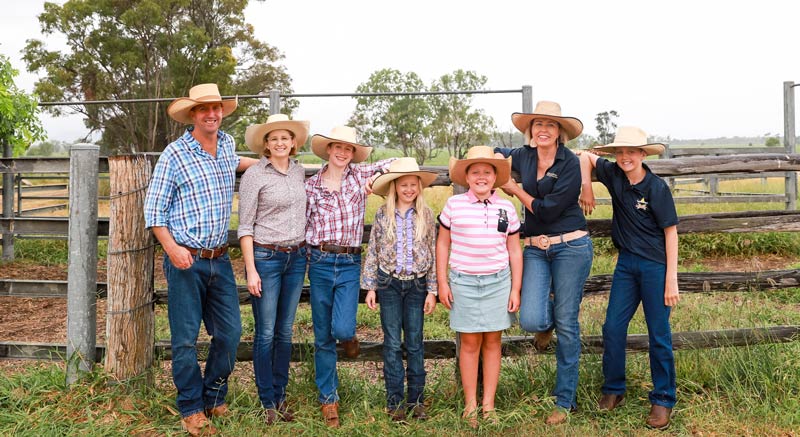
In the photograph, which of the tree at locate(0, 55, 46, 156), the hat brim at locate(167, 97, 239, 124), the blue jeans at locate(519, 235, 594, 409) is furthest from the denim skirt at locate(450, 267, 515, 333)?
the tree at locate(0, 55, 46, 156)

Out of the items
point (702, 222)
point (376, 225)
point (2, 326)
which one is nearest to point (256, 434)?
point (376, 225)

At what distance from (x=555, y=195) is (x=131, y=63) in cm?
2943

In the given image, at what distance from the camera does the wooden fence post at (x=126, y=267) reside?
436cm

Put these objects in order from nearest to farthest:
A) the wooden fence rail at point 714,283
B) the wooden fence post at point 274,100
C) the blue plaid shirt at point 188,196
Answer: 1. the blue plaid shirt at point 188,196
2. the wooden fence rail at point 714,283
3. the wooden fence post at point 274,100

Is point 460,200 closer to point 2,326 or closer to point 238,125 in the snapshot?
point 2,326

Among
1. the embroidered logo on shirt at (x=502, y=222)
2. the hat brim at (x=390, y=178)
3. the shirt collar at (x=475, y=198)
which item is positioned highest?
the hat brim at (x=390, y=178)

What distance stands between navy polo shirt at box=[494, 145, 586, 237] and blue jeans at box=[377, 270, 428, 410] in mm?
814

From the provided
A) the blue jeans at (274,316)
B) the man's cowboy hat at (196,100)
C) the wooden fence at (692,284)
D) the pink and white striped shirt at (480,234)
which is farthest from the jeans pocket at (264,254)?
the pink and white striped shirt at (480,234)

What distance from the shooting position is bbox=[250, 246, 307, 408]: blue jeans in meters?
4.02

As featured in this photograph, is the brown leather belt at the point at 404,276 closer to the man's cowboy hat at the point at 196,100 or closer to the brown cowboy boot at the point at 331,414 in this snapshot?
the brown cowboy boot at the point at 331,414

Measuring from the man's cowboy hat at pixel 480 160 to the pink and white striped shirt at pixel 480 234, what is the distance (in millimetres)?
202

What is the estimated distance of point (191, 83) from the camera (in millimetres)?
30234

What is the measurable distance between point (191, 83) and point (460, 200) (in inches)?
1127

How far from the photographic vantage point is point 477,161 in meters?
4.06
